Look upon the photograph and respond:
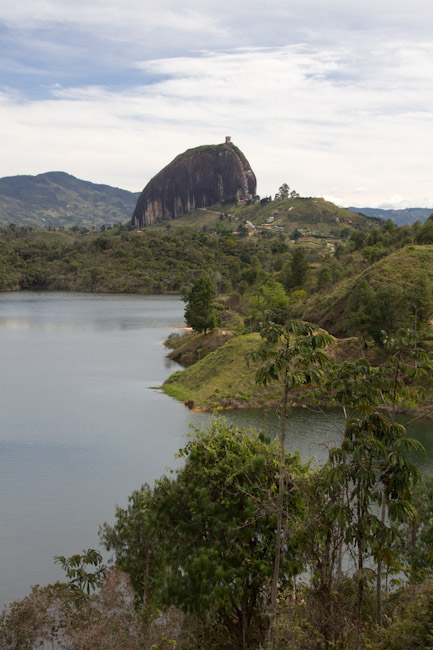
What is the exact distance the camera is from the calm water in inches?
1010

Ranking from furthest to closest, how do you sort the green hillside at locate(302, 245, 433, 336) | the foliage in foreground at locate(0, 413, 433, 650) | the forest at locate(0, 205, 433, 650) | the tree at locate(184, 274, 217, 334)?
the tree at locate(184, 274, 217, 334) → the green hillside at locate(302, 245, 433, 336) → the foliage in foreground at locate(0, 413, 433, 650) → the forest at locate(0, 205, 433, 650)

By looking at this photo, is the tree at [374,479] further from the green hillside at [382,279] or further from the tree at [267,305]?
the tree at [267,305]

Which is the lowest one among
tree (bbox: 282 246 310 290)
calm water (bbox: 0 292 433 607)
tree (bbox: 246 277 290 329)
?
calm water (bbox: 0 292 433 607)

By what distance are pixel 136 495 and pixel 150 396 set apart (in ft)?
107

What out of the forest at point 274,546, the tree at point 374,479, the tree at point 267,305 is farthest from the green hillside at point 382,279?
the tree at point 374,479

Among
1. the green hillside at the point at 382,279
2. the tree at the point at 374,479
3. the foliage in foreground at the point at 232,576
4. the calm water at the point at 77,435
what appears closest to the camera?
the tree at the point at 374,479

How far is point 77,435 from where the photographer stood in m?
40.4

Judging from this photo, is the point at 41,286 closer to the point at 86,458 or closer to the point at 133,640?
the point at 86,458

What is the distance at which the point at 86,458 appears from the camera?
117 feet

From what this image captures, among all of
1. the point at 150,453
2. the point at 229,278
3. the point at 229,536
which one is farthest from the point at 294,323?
the point at 229,278

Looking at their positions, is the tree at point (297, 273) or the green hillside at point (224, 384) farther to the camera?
the tree at point (297, 273)

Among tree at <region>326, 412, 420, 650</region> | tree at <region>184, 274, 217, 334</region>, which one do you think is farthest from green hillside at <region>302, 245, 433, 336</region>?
tree at <region>326, 412, 420, 650</region>

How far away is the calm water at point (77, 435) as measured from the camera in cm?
2566

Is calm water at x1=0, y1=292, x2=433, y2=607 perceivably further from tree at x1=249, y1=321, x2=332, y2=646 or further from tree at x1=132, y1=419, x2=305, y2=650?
tree at x1=249, y1=321, x2=332, y2=646
